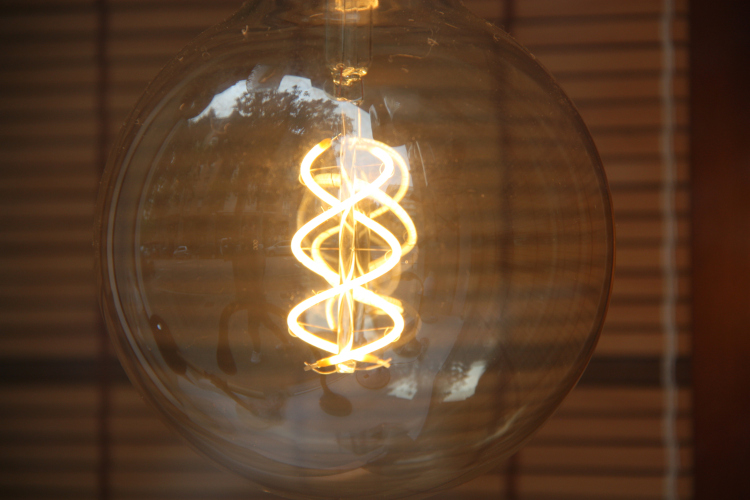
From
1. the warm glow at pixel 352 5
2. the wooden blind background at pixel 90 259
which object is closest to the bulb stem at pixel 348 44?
the warm glow at pixel 352 5

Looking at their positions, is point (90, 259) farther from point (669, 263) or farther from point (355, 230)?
point (669, 263)

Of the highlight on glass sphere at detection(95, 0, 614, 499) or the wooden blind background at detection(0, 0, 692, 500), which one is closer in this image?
the highlight on glass sphere at detection(95, 0, 614, 499)

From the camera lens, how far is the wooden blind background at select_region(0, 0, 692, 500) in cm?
91

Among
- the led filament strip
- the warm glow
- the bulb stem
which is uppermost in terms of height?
the warm glow

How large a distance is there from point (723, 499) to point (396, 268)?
885 mm

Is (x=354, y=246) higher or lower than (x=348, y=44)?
lower

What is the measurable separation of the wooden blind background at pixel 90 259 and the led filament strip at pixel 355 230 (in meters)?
0.74

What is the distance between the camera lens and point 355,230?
0.97 ft

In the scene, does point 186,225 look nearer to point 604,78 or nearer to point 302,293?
point 302,293

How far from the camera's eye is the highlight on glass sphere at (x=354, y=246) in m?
0.27

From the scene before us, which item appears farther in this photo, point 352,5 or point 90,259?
point 90,259

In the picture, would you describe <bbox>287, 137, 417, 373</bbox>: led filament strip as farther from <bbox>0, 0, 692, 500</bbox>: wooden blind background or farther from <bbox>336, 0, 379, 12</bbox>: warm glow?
<bbox>0, 0, 692, 500</bbox>: wooden blind background

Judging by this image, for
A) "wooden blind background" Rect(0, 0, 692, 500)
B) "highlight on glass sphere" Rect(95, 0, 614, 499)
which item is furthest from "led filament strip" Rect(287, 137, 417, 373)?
"wooden blind background" Rect(0, 0, 692, 500)

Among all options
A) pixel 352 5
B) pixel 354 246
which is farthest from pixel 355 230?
pixel 352 5
